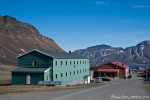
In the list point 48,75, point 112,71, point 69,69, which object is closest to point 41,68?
point 48,75

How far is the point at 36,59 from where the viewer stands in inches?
1785

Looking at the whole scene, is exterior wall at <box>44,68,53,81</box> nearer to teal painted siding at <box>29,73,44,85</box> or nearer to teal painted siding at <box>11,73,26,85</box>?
teal painted siding at <box>29,73,44,85</box>

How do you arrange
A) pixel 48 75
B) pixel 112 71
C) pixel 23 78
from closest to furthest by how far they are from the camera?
pixel 23 78 → pixel 48 75 → pixel 112 71

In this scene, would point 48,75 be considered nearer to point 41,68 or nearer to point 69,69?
point 41,68

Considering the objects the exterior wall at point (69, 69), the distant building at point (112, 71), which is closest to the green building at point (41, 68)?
the exterior wall at point (69, 69)

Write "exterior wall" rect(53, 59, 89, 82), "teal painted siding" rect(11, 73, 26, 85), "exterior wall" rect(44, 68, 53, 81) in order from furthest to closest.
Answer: "exterior wall" rect(53, 59, 89, 82)
"teal painted siding" rect(11, 73, 26, 85)
"exterior wall" rect(44, 68, 53, 81)

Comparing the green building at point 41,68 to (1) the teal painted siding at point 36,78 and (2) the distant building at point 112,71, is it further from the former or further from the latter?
(2) the distant building at point 112,71

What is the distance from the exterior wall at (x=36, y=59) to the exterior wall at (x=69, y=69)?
127 centimetres

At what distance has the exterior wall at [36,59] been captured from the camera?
145 ft

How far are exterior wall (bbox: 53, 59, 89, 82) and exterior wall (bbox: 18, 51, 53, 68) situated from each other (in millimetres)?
1271

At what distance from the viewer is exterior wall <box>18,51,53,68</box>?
44.3 meters

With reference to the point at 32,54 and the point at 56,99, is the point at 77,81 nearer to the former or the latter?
the point at 32,54

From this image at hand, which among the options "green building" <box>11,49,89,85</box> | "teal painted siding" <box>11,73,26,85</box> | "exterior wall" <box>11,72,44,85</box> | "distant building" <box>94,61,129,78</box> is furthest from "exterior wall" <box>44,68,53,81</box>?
"distant building" <box>94,61,129,78</box>

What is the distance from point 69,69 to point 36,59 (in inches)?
347
